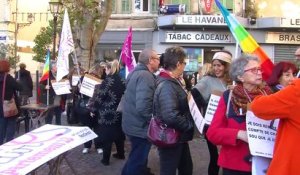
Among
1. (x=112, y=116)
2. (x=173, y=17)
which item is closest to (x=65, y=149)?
(x=112, y=116)

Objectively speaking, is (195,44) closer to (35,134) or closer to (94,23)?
(94,23)

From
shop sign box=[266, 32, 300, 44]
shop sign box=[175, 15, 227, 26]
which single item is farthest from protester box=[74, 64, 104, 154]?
shop sign box=[266, 32, 300, 44]

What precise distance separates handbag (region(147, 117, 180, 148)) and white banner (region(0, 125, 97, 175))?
80 centimetres

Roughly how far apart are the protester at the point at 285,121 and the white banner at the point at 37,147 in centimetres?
214

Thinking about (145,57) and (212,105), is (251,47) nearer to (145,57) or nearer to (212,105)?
(212,105)

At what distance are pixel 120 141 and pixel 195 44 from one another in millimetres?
15867

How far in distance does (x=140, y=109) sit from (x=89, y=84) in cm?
329

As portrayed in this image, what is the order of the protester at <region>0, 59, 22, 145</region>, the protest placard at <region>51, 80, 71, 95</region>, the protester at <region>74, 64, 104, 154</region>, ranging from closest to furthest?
the protester at <region>0, 59, 22, 145</region>
the protester at <region>74, 64, 104, 154</region>
the protest placard at <region>51, 80, 71, 95</region>

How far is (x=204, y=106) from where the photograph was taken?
6168 millimetres

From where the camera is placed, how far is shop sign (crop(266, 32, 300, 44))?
922 inches

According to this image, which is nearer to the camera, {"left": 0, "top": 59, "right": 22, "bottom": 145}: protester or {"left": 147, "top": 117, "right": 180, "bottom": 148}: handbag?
{"left": 147, "top": 117, "right": 180, "bottom": 148}: handbag

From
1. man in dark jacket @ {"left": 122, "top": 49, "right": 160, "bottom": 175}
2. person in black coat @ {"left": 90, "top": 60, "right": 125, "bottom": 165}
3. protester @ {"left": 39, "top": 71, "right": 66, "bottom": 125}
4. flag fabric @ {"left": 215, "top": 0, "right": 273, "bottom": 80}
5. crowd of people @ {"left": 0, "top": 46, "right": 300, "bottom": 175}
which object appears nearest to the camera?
crowd of people @ {"left": 0, "top": 46, "right": 300, "bottom": 175}

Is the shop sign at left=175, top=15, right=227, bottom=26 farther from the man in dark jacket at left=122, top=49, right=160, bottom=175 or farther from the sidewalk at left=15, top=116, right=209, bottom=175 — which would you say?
the man in dark jacket at left=122, top=49, right=160, bottom=175

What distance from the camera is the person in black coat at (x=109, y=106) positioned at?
7.87 m
